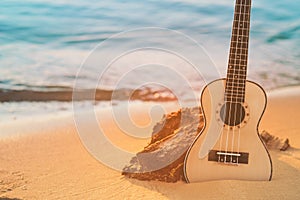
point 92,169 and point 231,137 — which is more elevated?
point 231,137

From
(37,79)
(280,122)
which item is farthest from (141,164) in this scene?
(280,122)

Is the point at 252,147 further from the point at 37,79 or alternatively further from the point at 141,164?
the point at 37,79

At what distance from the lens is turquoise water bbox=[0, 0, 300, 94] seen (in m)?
1.74

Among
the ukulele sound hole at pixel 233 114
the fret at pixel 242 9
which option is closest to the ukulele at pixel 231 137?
the ukulele sound hole at pixel 233 114

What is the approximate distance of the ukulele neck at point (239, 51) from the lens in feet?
4.42

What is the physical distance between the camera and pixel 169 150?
A: 143 centimetres

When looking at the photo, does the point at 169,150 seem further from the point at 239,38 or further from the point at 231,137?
the point at 239,38

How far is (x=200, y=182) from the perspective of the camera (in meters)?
1.38

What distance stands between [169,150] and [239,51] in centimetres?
36

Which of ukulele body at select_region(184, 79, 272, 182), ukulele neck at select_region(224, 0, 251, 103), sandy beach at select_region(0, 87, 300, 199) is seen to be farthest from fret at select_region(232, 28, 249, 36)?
sandy beach at select_region(0, 87, 300, 199)

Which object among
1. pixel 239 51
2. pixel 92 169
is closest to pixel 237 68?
pixel 239 51

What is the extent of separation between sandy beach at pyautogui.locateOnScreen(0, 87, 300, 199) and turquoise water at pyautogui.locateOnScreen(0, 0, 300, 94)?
16 cm

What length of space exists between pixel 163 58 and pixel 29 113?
0.55 meters

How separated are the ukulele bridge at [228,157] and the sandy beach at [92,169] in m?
0.06
